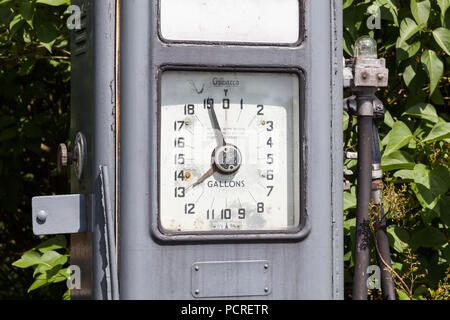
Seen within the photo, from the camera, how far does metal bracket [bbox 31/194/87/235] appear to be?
2.46m

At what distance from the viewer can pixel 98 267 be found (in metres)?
2.39

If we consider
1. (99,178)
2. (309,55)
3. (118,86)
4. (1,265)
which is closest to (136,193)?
(99,178)

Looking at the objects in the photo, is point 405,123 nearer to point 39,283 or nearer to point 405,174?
point 405,174

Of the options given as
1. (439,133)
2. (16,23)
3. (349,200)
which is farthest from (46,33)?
(439,133)

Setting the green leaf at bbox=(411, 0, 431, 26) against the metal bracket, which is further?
the green leaf at bbox=(411, 0, 431, 26)

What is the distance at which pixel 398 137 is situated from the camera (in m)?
3.16

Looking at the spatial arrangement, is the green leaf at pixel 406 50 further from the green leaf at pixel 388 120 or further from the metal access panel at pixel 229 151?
the metal access panel at pixel 229 151

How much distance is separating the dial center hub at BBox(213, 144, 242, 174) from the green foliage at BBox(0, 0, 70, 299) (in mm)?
1146

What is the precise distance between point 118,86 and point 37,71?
220 centimetres

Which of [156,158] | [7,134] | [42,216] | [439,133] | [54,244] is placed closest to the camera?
[156,158]

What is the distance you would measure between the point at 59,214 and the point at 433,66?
1.54 metres

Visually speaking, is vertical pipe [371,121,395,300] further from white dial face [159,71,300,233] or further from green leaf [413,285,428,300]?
green leaf [413,285,428,300]

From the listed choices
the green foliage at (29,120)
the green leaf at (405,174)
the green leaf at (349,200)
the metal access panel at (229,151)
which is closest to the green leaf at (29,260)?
the green foliage at (29,120)

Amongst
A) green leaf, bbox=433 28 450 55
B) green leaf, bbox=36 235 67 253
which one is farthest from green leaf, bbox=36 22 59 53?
green leaf, bbox=433 28 450 55
